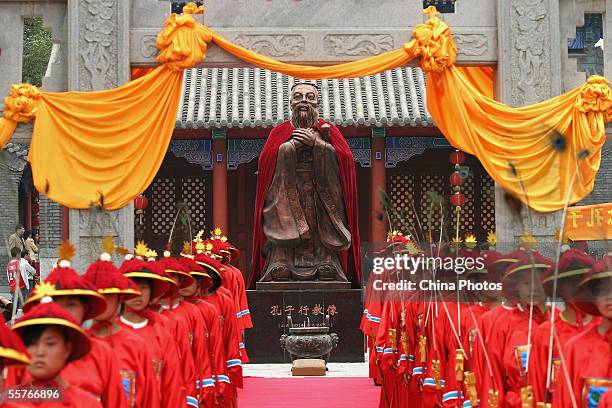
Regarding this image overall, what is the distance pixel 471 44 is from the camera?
37.9ft

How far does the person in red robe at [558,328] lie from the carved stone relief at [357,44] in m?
6.61

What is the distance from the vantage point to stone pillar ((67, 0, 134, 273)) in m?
11.5

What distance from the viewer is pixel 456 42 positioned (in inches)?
452

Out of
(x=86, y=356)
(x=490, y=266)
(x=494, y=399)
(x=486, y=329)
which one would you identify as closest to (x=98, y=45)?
(x=490, y=266)

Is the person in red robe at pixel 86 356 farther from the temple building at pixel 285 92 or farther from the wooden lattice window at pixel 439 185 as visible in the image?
the wooden lattice window at pixel 439 185

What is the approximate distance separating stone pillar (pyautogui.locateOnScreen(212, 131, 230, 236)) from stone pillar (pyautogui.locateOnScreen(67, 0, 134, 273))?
5.61 m

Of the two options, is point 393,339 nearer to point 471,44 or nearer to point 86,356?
point 471,44

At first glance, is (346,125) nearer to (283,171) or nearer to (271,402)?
(283,171)

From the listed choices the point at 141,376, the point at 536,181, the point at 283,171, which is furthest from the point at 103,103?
the point at 141,376

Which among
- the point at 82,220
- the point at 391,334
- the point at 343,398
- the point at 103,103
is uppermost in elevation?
the point at 103,103

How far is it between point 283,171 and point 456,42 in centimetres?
273

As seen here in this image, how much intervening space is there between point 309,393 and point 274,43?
142 inches

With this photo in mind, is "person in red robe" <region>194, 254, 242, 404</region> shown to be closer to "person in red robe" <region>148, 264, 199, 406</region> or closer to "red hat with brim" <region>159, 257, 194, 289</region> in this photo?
"red hat with brim" <region>159, 257, 194, 289</region>

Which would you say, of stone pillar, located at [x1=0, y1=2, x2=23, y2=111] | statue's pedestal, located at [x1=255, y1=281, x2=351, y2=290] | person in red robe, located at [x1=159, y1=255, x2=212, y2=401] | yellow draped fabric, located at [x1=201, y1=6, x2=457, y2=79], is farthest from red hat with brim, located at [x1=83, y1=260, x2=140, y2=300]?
statue's pedestal, located at [x1=255, y1=281, x2=351, y2=290]
